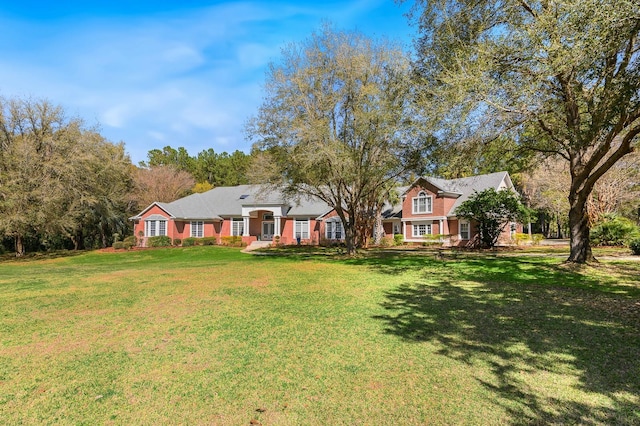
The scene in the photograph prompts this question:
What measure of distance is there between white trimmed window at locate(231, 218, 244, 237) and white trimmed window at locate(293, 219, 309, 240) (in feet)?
17.6

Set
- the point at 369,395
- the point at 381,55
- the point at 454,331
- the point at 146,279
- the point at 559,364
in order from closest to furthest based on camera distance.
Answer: the point at 369,395 → the point at 559,364 → the point at 454,331 → the point at 146,279 → the point at 381,55

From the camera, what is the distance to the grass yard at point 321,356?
3.55m

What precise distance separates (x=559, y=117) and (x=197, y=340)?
12285 mm

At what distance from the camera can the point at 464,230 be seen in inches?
1154

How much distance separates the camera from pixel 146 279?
12.1 meters

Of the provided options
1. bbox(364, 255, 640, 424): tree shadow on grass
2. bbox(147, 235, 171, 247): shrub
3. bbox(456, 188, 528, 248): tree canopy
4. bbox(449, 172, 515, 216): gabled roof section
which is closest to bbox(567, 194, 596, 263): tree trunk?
bbox(364, 255, 640, 424): tree shadow on grass

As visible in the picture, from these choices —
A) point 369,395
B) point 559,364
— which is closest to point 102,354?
point 369,395

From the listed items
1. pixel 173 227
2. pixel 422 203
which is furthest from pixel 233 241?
pixel 422 203

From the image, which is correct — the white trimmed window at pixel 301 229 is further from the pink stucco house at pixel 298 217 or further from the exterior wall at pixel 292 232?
the exterior wall at pixel 292 232

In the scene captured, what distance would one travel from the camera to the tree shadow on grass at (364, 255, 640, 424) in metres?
3.70

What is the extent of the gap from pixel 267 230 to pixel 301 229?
4.00m

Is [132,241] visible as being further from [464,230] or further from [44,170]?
[464,230]

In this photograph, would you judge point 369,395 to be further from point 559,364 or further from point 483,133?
point 483,133

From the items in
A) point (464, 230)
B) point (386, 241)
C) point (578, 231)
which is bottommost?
point (386, 241)
